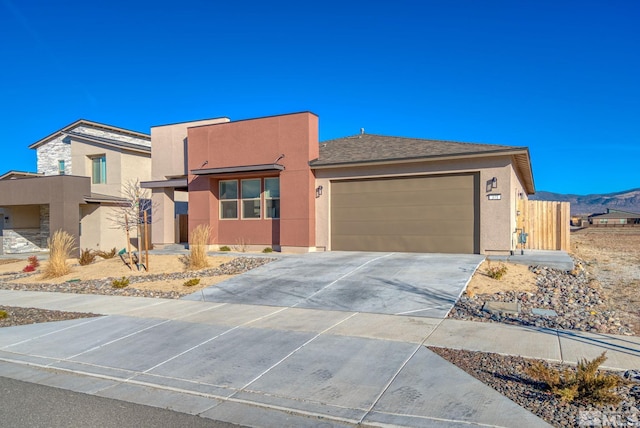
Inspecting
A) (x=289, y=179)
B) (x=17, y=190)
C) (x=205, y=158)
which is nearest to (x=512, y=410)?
(x=289, y=179)

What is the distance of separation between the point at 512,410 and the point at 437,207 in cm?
1179

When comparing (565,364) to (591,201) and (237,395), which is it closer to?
(237,395)

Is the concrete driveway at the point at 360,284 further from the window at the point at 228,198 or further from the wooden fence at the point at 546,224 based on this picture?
the window at the point at 228,198

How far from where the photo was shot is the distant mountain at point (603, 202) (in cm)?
14525

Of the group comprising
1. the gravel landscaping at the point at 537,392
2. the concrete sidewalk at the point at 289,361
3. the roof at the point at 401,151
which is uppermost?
the roof at the point at 401,151

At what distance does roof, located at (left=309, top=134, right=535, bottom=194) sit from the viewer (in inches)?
615

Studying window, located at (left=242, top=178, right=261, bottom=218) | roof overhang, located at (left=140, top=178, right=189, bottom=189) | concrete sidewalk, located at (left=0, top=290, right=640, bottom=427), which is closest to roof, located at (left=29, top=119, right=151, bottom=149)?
roof overhang, located at (left=140, top=178, right=189, bottom=189)

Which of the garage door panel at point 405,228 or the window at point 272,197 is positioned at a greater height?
the window at point 272,197

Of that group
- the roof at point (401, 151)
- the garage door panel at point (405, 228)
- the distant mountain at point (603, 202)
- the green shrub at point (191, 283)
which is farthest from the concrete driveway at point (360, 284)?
the distant mountain at point (603, 202)

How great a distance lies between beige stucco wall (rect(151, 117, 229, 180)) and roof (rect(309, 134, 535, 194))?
661cm

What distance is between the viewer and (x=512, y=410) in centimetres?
512

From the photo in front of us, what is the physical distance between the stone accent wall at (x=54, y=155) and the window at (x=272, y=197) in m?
16.2

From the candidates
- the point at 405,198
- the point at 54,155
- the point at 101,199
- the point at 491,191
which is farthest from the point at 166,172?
the point at 491,191

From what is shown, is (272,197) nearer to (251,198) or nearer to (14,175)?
(251,198)
